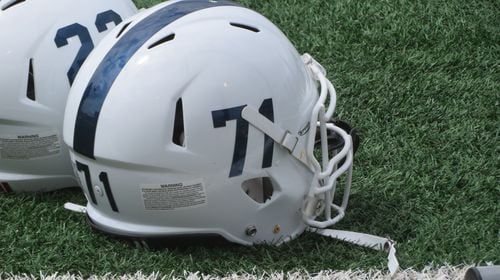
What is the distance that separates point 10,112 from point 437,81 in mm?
1612

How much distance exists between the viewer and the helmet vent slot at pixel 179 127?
79.5 inches

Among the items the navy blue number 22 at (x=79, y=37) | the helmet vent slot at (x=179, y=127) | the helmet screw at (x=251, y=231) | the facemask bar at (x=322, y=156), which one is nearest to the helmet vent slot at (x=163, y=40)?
the helmet vent slot at (x=179, y=127)

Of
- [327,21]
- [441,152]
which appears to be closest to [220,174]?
[441,152]

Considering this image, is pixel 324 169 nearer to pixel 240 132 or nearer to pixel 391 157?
pixel 240 132

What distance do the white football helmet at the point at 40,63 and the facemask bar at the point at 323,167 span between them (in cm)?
65

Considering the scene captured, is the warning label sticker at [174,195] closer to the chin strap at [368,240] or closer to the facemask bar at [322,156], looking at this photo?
the facemask bar at [322,156]

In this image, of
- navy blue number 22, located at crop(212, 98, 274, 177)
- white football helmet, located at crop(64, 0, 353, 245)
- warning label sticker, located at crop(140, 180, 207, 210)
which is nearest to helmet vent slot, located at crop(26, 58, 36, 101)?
white football helmet, located at crop(64, 0, 353, 245)

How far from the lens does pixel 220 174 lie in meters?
2.06

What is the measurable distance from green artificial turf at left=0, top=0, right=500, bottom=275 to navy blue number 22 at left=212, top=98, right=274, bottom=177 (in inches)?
10.7

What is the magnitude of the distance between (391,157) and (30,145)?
1118mm

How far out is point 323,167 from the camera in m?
2.21

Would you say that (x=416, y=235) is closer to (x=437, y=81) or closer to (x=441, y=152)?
(x=441, y=152)

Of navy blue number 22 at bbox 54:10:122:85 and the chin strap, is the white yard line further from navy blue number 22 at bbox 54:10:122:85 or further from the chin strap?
navy blue number 22 at bbox 54:10:122:85

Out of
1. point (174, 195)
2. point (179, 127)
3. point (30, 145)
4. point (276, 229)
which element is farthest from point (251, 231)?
point (30, 145)
